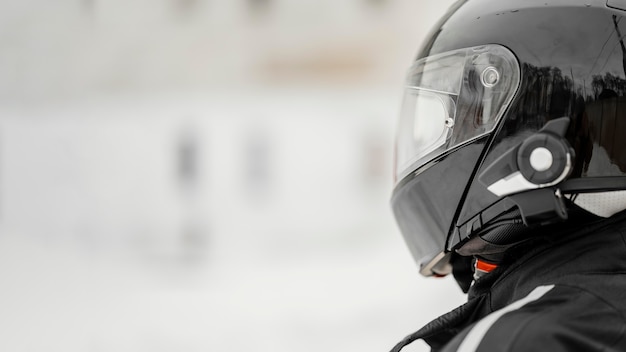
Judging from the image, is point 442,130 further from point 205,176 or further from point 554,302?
point 205,176

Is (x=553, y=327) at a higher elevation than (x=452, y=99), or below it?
below

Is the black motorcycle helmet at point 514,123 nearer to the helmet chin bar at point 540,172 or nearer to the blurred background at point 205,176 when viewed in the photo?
the helmet chin bar at point 540,172

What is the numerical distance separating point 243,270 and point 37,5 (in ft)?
3.75

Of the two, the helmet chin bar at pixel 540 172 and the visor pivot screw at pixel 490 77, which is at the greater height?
the visor pivot screw at pixel 490 77

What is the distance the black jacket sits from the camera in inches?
32.1

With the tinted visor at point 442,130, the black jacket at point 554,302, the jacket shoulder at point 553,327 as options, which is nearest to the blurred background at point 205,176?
the tinted visor at point 442,130

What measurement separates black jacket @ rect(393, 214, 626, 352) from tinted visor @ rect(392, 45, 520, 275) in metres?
0.14

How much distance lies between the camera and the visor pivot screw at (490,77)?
1.07 meters

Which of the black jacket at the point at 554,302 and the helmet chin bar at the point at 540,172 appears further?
the helmet chin bar at the point at 540,172

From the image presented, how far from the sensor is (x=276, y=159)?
267 centimetres

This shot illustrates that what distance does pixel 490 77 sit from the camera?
3.54 ft

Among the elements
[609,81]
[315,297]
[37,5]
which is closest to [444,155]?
[609,81]

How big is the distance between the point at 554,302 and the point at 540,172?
18cm

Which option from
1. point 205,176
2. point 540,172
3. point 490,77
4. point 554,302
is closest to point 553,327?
point 554,302
